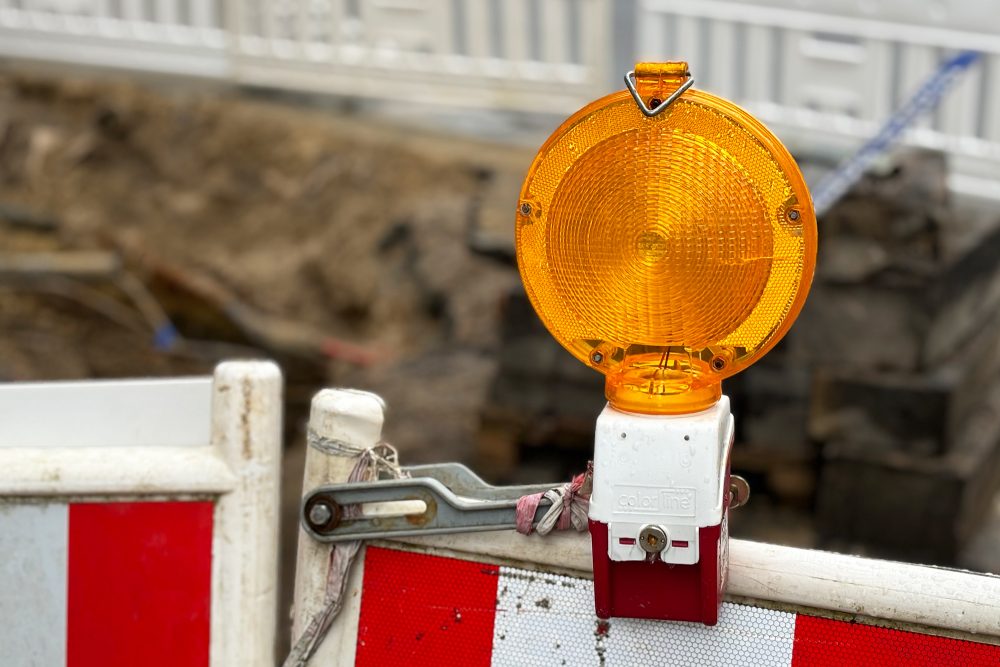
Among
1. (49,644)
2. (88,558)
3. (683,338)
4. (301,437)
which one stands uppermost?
(683,338)

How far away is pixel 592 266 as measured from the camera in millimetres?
1284

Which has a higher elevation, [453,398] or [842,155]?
[842,155]

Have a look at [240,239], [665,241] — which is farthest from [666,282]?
[240,239]

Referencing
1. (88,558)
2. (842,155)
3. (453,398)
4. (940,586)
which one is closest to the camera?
(940,586)

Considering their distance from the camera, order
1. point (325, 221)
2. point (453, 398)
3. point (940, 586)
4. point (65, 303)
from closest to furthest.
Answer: point (940, 586), point (453, 398), point (65, 303), point (325, 221)

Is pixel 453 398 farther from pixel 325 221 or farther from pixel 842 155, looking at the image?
pixel 325 221

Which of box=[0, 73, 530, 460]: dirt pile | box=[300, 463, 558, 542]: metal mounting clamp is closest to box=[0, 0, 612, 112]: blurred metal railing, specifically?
box=[0, 73, 530, 460]: dirt pile

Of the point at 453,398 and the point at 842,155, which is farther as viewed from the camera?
the point at 453,398

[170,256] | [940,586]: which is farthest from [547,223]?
[170,256]

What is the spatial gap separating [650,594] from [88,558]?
637 mm

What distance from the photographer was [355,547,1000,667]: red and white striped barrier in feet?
4.17

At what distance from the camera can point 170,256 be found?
291 inches

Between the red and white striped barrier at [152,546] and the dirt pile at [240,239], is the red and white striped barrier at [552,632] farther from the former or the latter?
the dirt pile at [240,239]

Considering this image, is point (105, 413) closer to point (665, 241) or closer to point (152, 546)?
point (152, 546)
